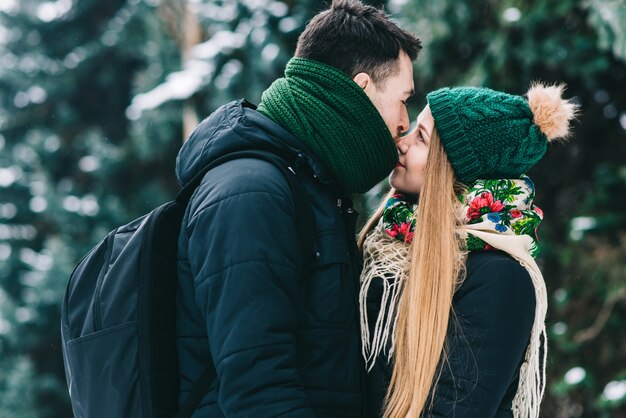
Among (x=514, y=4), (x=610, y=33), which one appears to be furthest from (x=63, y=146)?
(x=610, y=33)

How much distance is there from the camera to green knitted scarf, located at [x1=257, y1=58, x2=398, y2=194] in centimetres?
202

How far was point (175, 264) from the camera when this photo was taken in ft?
6.40

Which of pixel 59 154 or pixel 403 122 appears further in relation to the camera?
pixel 59 154

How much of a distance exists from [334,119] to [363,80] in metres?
0.20

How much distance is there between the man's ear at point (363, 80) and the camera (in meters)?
2.15

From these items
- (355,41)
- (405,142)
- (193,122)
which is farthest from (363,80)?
(193,122)

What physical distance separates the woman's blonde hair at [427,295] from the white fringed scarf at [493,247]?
0.04m

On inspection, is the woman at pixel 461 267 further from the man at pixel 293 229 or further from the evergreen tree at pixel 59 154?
the evergreen tree at pixel 59 154

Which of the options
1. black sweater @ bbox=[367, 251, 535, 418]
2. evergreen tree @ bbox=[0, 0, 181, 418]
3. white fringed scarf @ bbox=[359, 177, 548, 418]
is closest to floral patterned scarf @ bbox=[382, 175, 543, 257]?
white fringed scarf @ bbox=[359, 177, 548, 418]

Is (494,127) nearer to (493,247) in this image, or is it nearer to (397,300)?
(493,247)

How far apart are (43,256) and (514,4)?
5.38m

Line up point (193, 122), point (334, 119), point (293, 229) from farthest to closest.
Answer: point (193, 122), point (334, 119), point (293, 229)

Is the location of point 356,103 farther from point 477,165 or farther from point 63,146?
point 63,146

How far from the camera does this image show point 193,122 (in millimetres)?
7219
